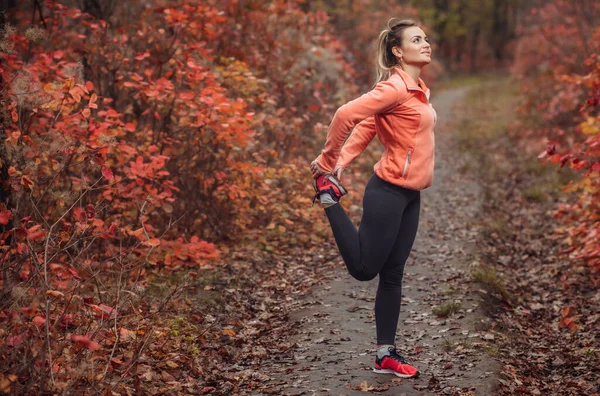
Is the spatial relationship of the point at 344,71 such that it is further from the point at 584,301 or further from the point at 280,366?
the point at 280,366

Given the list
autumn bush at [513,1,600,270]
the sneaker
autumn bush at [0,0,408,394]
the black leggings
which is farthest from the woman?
autumn bush at [513,1,600,270]

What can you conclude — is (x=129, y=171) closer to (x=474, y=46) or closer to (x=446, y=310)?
(x=446, y=310)

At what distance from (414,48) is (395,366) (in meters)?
2.25

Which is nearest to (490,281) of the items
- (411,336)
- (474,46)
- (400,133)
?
(411,336)

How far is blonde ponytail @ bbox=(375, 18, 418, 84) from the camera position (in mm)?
4277

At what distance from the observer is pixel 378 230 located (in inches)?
165

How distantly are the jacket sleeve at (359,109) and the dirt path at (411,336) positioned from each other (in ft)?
5.71

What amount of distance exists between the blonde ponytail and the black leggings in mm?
741

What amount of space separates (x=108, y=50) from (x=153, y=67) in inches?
32.4

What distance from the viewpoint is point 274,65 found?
1112 cm

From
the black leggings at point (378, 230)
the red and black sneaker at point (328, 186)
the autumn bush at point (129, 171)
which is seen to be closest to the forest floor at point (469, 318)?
the black leggings at point (378, 230)

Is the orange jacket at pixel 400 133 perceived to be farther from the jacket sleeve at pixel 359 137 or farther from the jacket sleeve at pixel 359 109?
the jacket sleeve at pixel 359 137

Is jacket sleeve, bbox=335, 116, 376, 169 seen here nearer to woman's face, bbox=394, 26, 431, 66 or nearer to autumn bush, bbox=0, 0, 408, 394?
woman's face, bbox=394, 26, 431, 66

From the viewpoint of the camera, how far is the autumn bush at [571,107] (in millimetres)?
7364
